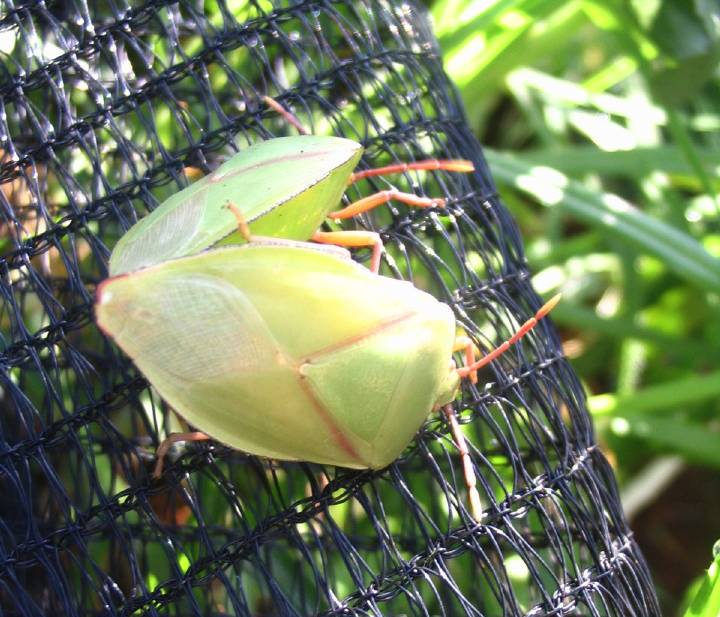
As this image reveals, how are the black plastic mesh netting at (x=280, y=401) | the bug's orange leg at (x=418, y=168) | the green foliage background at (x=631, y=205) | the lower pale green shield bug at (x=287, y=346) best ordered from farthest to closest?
1. the green foliage background at (x=631, y=205)
2. the bug's orange leg at (x=418, y=168)
3. the black plastic mesh netting at (x=280, y=401)
4. the lower pale green shield bug at (x=287, y=346)

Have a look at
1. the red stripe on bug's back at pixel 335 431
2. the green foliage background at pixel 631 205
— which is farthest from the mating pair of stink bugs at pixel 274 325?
the green foliage background at pixel 631 205

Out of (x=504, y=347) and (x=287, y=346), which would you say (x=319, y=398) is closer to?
(x=287, y=346)

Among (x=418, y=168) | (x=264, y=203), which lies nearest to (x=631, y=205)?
(x=418, y=168)

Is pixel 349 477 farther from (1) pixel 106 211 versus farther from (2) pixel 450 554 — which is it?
(1) pixel 106 211

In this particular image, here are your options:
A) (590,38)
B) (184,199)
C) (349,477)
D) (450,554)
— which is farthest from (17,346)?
(590,38)

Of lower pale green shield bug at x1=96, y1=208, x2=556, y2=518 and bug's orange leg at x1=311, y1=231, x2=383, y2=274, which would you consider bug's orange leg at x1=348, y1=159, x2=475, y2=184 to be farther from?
lower pale green shield bug at x1=96, y1=208, x2=556, y2=518

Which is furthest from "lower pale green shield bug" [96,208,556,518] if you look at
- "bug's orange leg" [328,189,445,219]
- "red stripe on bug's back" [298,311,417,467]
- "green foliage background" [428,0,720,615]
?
"green foliage background" [428,0,720,615]

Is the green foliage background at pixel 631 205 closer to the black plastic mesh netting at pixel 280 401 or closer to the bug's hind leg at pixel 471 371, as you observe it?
the black plastic mesh netting at pixel 280 401

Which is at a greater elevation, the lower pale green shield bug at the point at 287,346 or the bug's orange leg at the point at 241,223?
the bug's orange leg at the point at 241,223
